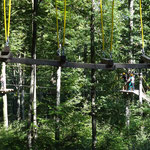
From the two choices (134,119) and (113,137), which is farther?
(134,119)

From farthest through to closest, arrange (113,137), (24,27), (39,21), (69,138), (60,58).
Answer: (24,27) → (69,138) → (113,137) → (39,21) → (60,58)

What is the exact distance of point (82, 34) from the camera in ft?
33.8

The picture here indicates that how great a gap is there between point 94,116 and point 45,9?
5438 millimetres

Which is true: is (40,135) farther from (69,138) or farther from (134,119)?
(134,119)

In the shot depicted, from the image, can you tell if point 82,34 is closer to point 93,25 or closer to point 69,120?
point 93,25

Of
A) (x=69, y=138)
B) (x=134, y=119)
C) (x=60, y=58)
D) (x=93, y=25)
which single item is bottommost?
(x=69, y=138)

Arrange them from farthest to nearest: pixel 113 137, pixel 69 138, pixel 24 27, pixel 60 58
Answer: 1. pixel 24 27
2. pixel 69 138
3. pixel 113 137
4. pixel 60 58

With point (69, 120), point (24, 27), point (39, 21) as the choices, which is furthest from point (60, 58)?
point (24, 27)

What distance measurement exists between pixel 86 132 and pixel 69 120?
60.1 inches

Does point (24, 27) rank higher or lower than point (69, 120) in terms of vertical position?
higher

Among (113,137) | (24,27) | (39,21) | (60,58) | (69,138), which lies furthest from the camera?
(24,27)

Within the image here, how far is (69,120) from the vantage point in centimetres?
930

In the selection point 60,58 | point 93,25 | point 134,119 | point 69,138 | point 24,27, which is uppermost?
point 24,27

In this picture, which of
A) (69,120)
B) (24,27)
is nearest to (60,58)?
(69,120)
